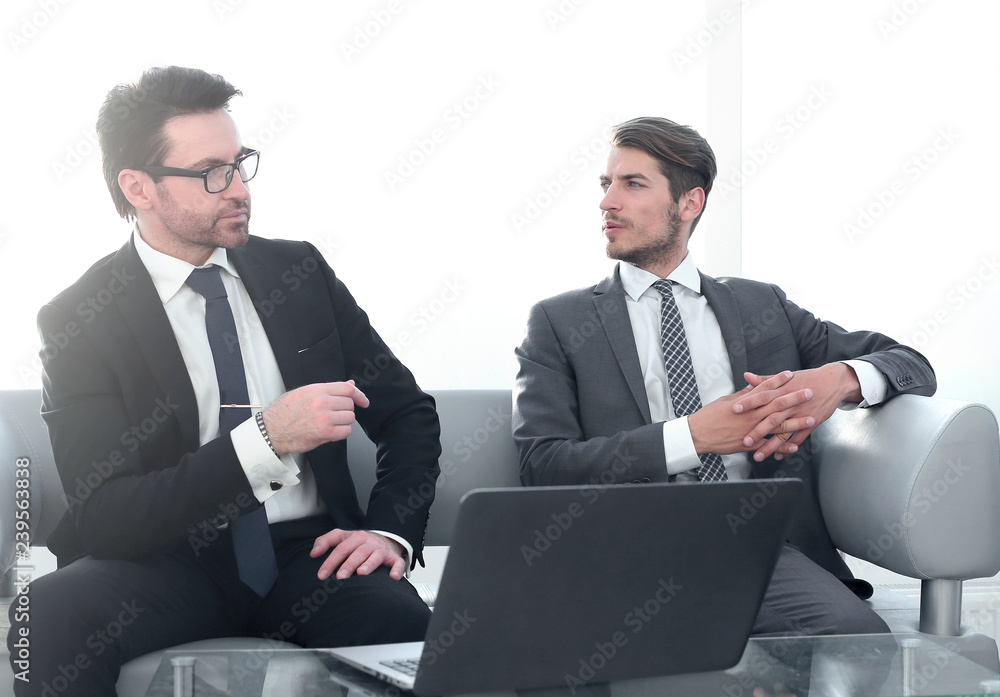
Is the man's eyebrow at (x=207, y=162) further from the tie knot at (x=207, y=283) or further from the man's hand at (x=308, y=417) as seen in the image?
the man's hand at (x=308, y=417)

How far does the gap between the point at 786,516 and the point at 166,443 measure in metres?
1.10

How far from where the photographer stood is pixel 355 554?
1.55 meters

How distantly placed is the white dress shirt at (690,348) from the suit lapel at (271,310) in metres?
0.76

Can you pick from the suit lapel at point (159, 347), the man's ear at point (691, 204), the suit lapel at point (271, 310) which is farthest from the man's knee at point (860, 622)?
the suit lapel at point (159, 347)

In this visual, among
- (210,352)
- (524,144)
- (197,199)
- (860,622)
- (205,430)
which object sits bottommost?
(860,622)

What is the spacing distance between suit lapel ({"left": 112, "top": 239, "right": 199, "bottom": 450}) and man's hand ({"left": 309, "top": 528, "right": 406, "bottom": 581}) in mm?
309

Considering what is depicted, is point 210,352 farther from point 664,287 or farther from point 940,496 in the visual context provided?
point 940,496

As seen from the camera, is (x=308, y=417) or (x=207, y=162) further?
(x=207, y=162)

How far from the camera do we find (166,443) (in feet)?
5.33

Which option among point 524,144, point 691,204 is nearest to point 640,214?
point 691,204

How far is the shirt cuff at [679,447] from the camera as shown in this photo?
178 cm

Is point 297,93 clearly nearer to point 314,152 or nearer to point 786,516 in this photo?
point 314,152

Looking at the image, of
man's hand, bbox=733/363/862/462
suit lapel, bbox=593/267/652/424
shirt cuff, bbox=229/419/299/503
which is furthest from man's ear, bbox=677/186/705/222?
shirt cuff, bbox=229/419/299/503

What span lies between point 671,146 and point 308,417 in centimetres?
121
